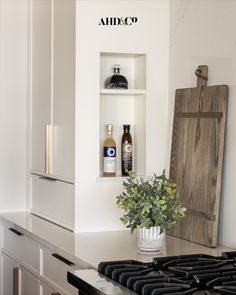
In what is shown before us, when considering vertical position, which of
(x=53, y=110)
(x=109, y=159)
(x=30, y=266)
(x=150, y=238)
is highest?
(x=53, y=110)

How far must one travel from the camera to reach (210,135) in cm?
273

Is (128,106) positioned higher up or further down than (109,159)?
higher up

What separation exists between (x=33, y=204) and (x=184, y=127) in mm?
1255

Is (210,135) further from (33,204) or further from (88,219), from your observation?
(33,204)

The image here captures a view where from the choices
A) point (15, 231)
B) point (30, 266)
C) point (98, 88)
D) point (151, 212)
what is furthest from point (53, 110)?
point (151, 212)

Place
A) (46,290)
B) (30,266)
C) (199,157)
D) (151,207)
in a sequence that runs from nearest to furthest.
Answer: (151,207)
(199,157)
(46,290)
(30,266)

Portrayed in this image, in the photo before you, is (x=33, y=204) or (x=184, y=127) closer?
(x=184, y=127)

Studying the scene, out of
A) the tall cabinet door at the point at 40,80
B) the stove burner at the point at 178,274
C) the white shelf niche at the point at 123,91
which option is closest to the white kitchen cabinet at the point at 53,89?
the tall cabinet door at the point at 40,80

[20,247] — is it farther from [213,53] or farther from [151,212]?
[213,53]

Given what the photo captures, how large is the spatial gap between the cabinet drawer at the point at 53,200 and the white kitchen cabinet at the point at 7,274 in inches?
12.3

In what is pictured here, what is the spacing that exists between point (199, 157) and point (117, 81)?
63cm

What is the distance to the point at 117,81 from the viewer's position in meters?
3.15

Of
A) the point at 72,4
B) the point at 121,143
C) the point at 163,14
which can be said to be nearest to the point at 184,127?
the point at 121,143

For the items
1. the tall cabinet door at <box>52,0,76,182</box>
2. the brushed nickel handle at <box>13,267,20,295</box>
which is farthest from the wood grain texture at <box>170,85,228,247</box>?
the brushed nickel handle at <box>13,267,20,295</box>
